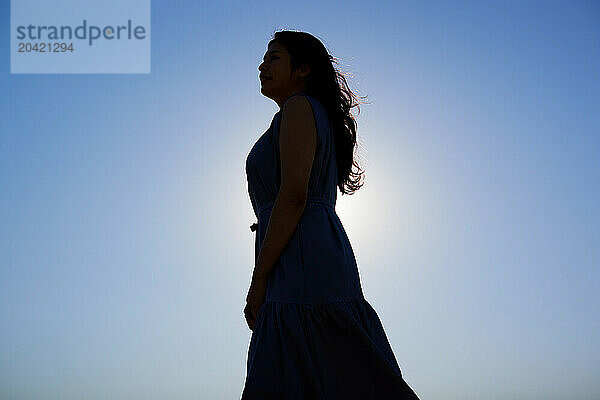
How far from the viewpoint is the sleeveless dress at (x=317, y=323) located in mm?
2836

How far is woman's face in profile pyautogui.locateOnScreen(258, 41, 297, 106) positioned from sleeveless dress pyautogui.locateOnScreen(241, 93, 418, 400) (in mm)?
282

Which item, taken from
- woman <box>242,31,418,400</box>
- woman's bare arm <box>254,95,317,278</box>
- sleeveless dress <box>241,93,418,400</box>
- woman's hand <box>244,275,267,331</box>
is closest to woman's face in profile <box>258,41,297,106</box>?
woman <box>242,31,418,400</box>

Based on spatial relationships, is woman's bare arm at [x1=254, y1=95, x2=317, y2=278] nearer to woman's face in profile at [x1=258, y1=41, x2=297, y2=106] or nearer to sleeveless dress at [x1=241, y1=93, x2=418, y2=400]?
sleeveless dress at [x1=241, y1=93, x2=418, y2=400]

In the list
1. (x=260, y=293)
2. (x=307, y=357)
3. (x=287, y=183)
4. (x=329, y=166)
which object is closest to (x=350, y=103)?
(x=329, y=166)

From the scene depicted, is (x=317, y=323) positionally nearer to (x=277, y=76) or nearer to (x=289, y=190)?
(x=289, y=190)

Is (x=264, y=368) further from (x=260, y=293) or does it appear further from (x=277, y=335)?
(x=260, y=293)

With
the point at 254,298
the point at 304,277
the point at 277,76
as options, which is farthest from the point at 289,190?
the point at 277,76

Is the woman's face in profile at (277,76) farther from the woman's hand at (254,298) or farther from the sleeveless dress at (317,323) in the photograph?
the woman's hand at (254,298)

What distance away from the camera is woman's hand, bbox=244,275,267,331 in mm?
3105

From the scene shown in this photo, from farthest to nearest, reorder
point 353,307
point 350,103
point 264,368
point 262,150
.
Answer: point 350,103 → point 262,150 → point 353,307 → point 264,368

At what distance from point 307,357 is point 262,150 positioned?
917mm

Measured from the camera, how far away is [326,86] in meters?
3.53

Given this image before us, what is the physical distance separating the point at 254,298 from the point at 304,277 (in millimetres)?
263

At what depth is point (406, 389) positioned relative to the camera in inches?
113
